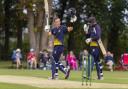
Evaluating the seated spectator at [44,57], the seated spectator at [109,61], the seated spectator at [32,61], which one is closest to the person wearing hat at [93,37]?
the seated spectator at [109,61]

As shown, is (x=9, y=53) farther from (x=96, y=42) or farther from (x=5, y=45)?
(x=96, y=42)

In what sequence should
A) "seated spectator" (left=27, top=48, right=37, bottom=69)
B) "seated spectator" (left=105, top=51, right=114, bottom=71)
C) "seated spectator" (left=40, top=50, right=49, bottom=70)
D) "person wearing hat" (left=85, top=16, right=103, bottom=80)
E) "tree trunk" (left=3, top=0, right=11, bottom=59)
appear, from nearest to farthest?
"person wearing hat" (left=85, top=16, right=103, bottom=80)
"seated spectator" (left=105, top=51, right=114, bottom=71)
"seated spectator" (left=40, top=50, right=49, bottom=70)
"seated spectator" (left=27, top=48, right=37, bottom=69)
"tree trunk" (left=3, top=0, right=11, bottom=59)

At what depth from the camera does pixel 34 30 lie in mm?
41438

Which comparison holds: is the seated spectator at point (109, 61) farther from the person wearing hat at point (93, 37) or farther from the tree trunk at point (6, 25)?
the tree trunk at point (6, 25)

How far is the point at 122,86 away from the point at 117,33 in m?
42.5

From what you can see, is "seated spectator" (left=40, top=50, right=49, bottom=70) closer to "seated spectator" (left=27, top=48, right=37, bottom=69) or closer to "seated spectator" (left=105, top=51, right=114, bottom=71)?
"seated spectator" (left=27, top=48, right=37, bottom=69)

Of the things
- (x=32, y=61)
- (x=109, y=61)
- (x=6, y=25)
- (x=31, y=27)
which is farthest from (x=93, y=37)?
(x=6, y=25)

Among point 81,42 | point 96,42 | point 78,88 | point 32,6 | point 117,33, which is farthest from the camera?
point 81,42

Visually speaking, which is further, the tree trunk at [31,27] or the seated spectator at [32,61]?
the tree trunk at [31,27]

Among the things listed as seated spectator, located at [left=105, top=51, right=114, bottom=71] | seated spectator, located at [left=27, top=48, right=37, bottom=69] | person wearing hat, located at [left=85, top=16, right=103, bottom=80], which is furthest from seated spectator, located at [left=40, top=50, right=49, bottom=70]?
person wearing hat, located at [left=85, top=16, right=103, bottom=80]

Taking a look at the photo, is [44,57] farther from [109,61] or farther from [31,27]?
[109,61]

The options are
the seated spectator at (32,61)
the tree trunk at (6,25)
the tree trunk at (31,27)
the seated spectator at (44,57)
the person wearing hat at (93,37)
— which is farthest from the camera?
the tree trunk at (6,25)

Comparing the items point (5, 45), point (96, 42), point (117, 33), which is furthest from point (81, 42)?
point (96, 42)

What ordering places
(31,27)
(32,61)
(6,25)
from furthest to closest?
(6,25), (31,27), (32,61)
